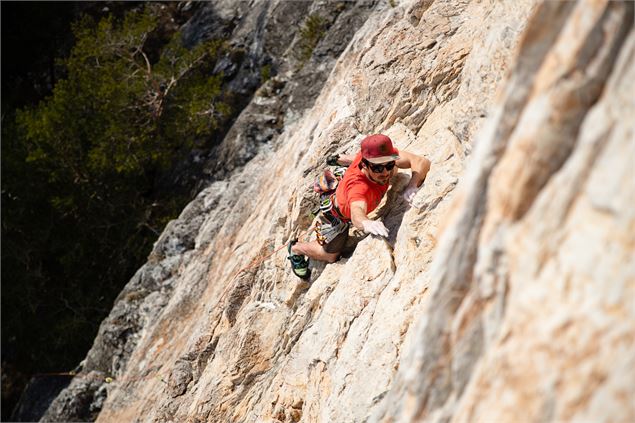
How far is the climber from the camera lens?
21.6 ft

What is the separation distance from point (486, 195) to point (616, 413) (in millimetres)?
Result: 1270

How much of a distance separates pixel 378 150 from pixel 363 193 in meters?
0.49

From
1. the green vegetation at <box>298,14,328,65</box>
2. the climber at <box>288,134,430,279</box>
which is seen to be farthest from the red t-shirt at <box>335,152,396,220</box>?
the green vegetation at <box>298,14,328,65</box>

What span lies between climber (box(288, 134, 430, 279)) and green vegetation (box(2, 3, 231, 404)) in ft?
37.5

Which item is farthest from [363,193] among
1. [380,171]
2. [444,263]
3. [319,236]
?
[444,263]

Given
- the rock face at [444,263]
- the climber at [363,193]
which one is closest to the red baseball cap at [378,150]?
the climber at [363,193]

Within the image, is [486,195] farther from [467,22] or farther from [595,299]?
[467,22]

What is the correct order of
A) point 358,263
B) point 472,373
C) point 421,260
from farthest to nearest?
point 358,263 < point 421,260 < point 472,373

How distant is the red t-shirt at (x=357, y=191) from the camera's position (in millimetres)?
6836

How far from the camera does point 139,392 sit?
1087cm

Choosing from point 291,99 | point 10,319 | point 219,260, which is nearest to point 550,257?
point 219,260

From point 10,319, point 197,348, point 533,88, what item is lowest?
point 10,319

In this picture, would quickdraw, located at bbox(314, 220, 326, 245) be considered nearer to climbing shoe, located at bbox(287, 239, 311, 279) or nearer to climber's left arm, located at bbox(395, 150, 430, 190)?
climbing shoe, located at bbox(287, 239, 311, 279)

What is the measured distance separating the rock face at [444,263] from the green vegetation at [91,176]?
7.08m
